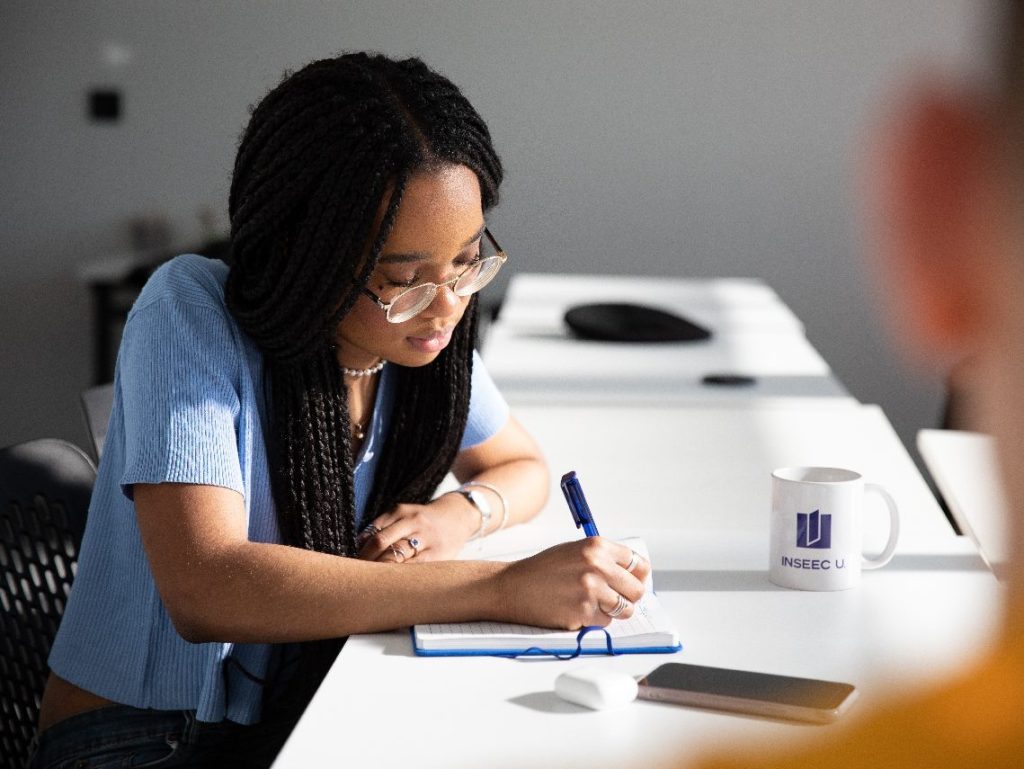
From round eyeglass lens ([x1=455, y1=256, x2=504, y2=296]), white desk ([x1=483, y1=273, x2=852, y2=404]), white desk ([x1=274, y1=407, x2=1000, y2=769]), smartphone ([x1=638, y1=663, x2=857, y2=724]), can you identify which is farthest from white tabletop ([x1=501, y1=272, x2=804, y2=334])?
smartphone ([x1=638, y1=663, x2=857, y2=724])

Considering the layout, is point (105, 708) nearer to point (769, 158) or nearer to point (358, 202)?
point (358, 202)

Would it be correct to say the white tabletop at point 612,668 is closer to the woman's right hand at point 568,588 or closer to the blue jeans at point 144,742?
the woman's right hand at point 568,588

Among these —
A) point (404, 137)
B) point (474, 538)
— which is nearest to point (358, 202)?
point (404, 137)

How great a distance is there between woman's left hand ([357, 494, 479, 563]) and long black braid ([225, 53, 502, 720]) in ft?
0.12

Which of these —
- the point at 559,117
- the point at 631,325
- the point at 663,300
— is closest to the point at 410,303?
the point at 631,325

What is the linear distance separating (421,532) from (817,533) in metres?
0.41

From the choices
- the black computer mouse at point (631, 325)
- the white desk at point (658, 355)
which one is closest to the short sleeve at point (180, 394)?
the white desk at point (658, 355)

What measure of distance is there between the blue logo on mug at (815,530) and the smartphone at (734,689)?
28 cm

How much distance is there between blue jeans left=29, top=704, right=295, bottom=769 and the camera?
118 centimetres

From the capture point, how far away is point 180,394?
3.89ft

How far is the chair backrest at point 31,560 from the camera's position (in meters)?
1.26

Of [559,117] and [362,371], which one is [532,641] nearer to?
[362,371]

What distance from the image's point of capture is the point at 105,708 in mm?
1227

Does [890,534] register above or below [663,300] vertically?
below
